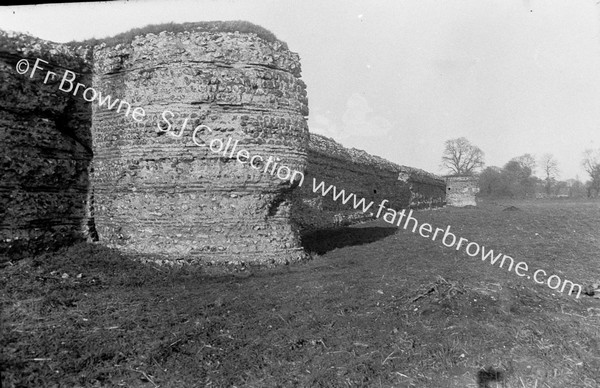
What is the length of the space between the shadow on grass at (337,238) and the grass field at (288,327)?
211 centimetres

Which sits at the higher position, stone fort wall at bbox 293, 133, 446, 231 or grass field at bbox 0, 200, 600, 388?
stone fort wall at bbox 293, 133, 446, 231

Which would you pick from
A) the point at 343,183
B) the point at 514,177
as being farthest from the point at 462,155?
the point at 343,183

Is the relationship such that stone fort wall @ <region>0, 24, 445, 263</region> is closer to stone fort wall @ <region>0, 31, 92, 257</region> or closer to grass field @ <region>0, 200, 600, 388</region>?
stone fort wall @ <region>0, 31, 92, 257</region>

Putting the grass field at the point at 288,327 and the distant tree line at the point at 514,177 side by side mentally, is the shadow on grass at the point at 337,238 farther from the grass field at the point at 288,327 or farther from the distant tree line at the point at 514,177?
the distant tree line at the point at 514,177

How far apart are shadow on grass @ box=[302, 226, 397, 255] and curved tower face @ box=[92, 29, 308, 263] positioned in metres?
2.30

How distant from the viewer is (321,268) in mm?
7422

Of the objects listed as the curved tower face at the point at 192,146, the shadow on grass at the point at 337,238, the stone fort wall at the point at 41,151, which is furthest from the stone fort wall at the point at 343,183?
the stone fort wall at the point at 41,151

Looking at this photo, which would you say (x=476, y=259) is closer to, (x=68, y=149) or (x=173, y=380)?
(x=173, y=380)

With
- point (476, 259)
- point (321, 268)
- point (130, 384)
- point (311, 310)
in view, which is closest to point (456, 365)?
point (311, 310)

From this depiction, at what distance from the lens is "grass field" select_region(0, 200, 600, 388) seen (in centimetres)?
387

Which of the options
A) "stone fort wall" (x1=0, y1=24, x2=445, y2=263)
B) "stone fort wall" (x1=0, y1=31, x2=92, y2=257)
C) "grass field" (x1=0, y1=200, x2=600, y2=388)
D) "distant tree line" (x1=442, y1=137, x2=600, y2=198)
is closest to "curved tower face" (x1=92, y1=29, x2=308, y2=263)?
"stone fort wall" (x1=0, y1=24, x2=445, y2=263)

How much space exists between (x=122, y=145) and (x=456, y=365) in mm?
5781

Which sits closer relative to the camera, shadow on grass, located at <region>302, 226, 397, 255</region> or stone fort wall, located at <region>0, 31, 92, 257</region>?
stone fort wall, located at <region>0, 31, 92, 257</region>

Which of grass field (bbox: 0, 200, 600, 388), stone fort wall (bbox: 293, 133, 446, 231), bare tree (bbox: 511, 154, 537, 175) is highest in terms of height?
bare tree (bbox: 511, 154, 537, 175)
